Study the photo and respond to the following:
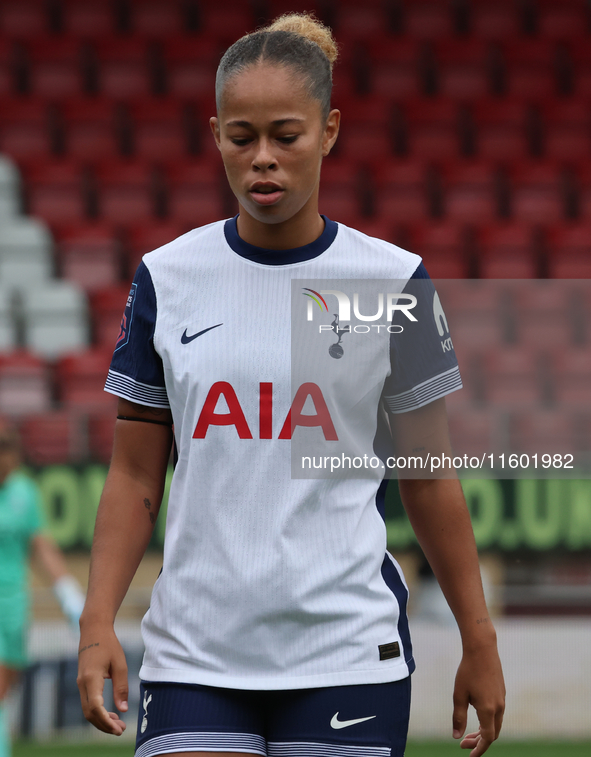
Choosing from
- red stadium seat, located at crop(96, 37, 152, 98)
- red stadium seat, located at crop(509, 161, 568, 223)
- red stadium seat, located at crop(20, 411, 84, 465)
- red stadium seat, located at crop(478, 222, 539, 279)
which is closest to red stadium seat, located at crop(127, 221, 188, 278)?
red stadium seat, located at crop(96, 37, 152, 98)

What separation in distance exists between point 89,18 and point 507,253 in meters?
4.48

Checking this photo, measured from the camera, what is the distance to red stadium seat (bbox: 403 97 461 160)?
9375 millimetres

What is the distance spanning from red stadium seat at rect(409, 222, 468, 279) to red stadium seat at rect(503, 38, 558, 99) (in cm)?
194

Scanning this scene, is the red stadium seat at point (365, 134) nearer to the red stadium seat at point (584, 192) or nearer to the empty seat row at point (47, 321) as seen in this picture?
the red stadium seat at point (584, 192)

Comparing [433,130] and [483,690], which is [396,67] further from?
[483,690]

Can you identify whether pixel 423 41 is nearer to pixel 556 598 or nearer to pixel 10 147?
pixel 10 147

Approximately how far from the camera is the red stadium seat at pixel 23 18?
996 cm

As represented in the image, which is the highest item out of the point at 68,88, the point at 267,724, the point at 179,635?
the point at 68,88

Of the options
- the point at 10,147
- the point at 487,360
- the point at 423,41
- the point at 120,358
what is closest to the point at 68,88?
the point at 10,147

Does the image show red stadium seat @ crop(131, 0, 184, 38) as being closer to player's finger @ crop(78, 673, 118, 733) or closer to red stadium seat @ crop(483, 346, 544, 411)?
red stadium seat @ crop(483, 346, 544, 411)

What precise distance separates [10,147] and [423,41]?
3.72m

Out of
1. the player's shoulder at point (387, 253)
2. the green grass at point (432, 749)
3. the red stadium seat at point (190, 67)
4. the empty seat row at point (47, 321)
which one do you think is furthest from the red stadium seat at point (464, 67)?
the player's shoulder at point (387, 253)

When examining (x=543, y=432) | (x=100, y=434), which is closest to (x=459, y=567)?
(x=543, y=432)

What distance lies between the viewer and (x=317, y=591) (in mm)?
1676
